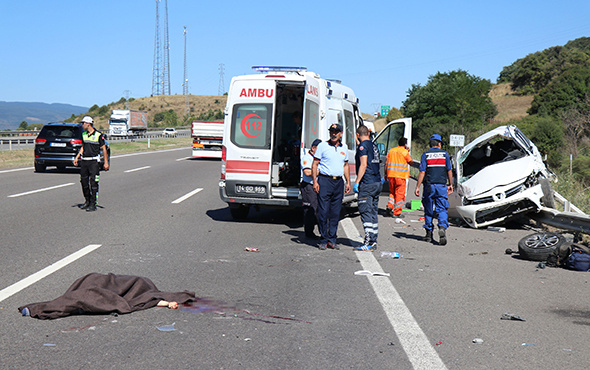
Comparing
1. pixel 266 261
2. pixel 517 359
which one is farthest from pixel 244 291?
pixel 517 359

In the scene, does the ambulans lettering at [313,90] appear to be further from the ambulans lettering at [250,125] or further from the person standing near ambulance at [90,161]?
the person standing near ambulance at [90,161]

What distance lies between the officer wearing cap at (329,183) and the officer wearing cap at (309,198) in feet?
2.80

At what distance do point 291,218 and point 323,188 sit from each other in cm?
352

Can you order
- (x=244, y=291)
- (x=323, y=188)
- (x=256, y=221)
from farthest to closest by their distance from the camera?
1. (x=256, y=221)
2. (x=323, y=188)
3. (x=244, y=291)

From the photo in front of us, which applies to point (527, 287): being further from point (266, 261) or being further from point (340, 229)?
point (340, 229)

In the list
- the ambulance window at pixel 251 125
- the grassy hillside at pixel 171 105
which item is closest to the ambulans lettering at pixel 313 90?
the ambulance window at pixel 251 125

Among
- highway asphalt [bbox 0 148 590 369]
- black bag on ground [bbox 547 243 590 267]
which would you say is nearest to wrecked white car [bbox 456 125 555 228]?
highway asphalt [bbox 0 148 590 369]

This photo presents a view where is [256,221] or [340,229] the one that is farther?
[256,221]

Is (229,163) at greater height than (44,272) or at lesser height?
greater

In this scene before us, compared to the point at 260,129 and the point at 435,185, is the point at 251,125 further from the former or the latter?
the point at 435,185

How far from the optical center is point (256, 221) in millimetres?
12031

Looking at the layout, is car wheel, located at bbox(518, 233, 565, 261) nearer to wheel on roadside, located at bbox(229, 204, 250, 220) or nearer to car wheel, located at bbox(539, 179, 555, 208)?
car wheel, located at bbox(539, 179, 555, 208)

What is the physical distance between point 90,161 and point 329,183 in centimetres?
590

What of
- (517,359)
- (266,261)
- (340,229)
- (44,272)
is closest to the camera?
(517,359)
